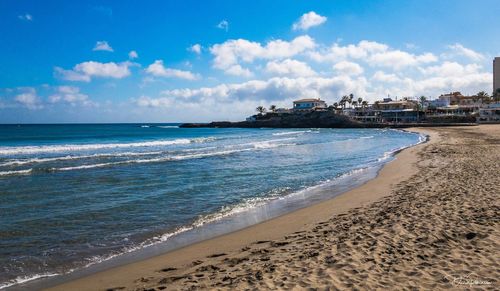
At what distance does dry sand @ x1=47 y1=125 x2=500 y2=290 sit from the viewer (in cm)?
506

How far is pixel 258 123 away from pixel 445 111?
64.9 meters

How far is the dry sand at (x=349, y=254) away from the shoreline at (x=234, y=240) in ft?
0.07

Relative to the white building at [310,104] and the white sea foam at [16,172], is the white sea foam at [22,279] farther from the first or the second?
the white building at [310,104]

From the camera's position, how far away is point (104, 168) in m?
21.2

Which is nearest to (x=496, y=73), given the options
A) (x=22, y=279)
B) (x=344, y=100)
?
(x=344, y=100)

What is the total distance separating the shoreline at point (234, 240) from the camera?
5852mm

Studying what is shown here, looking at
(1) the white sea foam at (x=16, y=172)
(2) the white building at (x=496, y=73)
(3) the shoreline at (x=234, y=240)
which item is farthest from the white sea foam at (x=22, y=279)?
(2) the white building at (x=496, y=73)

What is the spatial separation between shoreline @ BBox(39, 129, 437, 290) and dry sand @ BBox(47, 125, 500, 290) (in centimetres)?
2

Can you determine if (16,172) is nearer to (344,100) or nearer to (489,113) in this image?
(489,113)

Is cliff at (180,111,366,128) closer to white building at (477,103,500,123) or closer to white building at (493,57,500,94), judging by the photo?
white building at (477,103,500,123)

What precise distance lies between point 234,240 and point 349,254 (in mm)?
2752

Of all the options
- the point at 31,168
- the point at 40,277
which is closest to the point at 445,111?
the point at 31,168

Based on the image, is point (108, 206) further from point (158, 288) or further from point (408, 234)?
point (408, 234)

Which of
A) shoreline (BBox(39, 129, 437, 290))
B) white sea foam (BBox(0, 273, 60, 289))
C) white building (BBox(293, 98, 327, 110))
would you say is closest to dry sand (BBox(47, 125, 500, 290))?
shoreline (BBox(39, 129, 437, 290))
